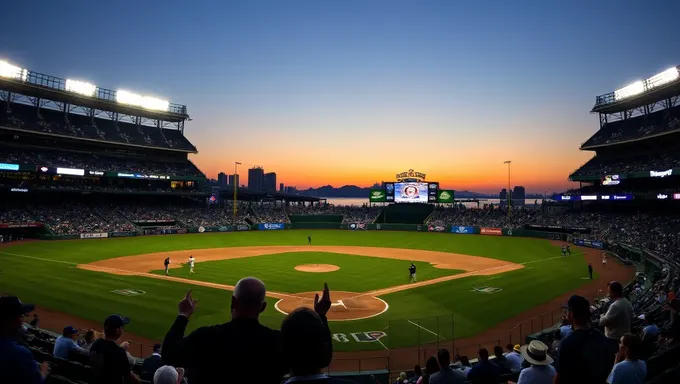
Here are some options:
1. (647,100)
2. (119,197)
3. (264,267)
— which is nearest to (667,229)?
(647,100)

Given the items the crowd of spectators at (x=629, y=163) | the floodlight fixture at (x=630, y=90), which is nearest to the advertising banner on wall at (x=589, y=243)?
the crowd of spectators at (x=629, y=163)

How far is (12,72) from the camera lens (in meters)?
63.1

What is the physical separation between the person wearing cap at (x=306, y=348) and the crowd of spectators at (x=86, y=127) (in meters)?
83.0

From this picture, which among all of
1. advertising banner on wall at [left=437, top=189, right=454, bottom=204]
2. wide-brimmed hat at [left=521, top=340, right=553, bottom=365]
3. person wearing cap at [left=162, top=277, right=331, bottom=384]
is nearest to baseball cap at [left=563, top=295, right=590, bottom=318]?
wide-brimmed hat at [left=521, top=340, right=553, bottom=365]

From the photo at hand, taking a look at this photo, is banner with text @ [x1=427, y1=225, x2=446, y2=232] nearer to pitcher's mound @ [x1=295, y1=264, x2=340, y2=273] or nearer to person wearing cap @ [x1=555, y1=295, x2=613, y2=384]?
pitcher's mound @ [x1=295, y1=264, x2=340, y2=273]

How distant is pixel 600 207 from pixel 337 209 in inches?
2125

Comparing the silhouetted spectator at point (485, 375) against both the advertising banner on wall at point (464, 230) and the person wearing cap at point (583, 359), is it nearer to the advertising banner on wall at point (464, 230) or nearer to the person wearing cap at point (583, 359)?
the person wearing cap at point (583, 359)

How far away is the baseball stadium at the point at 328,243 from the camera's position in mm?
21156

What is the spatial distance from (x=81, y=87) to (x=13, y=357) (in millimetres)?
83339

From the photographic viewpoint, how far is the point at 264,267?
39.0 metres

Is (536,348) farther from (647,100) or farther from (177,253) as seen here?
(647,100)

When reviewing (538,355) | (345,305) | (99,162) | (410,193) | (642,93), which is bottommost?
(345,305)

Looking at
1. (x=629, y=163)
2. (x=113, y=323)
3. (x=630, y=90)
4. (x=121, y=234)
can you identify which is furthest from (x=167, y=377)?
(x=630, y=90)

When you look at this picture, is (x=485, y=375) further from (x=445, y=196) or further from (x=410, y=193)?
(x=445, y=196)
